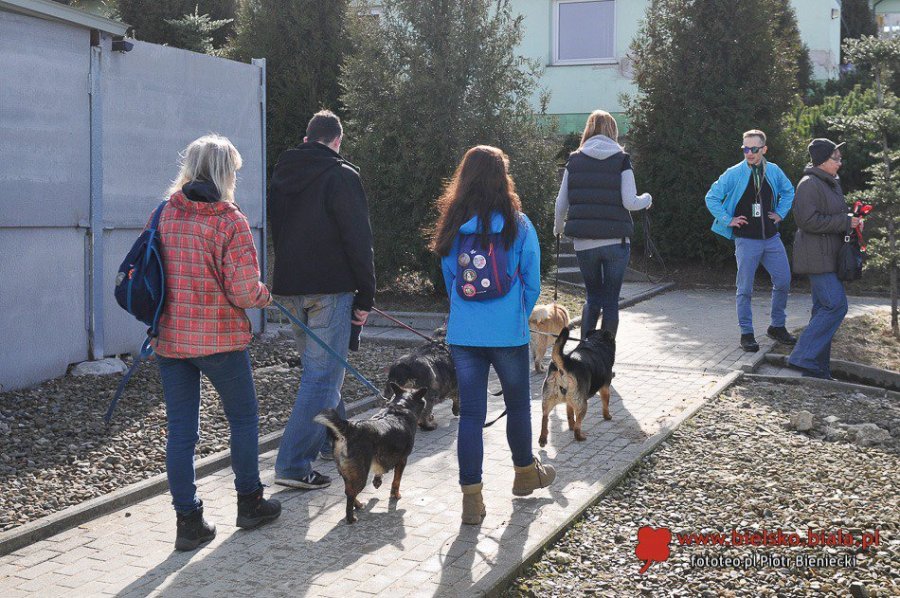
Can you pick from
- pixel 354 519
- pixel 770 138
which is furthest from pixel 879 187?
pixel 354 519

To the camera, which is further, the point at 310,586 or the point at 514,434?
the point at 514,434

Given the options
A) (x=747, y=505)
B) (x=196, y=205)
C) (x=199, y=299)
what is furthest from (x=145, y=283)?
(x=747, y=505)

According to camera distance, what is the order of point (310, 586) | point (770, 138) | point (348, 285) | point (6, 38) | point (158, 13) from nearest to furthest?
1. point (310, 586)
2. point (348, 285)
3. point (6, 38)
4. point (770, 138)
5. point (158, 13)

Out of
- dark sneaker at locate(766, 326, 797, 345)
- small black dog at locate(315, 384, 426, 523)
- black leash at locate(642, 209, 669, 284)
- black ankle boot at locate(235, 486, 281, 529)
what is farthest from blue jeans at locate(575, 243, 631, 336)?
black leash at locate(642, 209, 669, 284)

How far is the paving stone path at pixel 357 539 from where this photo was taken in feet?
14.4

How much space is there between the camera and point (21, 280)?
298 inches

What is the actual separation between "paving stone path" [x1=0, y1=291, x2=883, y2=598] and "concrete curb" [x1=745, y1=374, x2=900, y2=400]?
1.72 meters

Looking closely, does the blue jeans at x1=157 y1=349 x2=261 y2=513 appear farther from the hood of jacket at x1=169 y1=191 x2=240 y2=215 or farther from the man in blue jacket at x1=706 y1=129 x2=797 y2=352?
the man in blue jacket at x1=706 y1=129 x2=797 y2=352

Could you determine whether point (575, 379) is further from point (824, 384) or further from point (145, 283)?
point (145, 283)

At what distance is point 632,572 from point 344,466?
5.10 ft

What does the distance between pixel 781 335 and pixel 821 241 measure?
69.0 inches

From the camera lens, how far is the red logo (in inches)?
183

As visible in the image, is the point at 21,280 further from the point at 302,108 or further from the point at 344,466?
the point at 302,108

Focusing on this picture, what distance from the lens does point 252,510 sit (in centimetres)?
508
